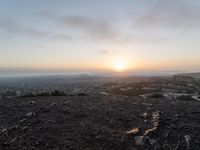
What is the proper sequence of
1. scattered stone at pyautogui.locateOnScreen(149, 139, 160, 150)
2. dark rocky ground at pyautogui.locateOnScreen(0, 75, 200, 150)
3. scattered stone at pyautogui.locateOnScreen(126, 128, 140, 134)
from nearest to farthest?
scattered stone at pyautogui.locateOnScreen(149, 139, 160, 150)
dark rocky ground at pyautogui.locateOnScreen(0, 75, 200, 150)
scattered stone at pyautogui.locateOnScreen(126, 128, 140, 134)

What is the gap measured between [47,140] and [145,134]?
366cm

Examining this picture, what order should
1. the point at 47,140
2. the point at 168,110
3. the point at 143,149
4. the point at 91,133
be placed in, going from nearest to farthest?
the point at 143,149 → the point at 47,140 → the point at 91,133 → the point at 168,110

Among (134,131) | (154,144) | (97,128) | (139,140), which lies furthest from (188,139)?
(97,128)

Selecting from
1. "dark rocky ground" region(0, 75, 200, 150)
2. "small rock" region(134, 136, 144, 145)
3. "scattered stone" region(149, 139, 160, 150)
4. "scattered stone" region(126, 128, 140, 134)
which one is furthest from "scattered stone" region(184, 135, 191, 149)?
"scattered stone" region(126, 128, 140, 134)

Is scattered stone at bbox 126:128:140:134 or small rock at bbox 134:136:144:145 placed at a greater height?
scattered stone at bbox 126:128:140:134

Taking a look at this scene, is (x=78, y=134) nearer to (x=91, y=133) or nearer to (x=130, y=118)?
(x=91, y=133)

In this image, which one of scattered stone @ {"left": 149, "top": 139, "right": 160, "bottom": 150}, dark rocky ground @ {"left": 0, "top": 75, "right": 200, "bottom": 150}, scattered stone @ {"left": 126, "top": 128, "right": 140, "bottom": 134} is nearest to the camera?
scattered stone @ {"left": 149, "top": 139, "right": 160, "bottom": 150}

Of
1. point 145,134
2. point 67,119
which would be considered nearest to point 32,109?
point 67,119

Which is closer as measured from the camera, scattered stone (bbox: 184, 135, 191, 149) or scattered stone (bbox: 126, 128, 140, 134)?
scattered stone (bbox: 184, 135, 191, 149)

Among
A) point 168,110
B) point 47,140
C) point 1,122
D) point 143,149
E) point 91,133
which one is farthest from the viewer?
point 168,110

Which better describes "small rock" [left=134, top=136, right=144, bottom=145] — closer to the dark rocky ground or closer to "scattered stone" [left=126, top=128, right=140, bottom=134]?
the dark rocky ground

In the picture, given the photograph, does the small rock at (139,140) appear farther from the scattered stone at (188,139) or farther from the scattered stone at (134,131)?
the scattered stone at (188,139)

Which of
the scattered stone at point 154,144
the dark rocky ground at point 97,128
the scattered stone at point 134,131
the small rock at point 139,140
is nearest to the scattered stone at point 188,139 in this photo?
the dark rocky ground at point 97,128

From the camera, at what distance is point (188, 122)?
1089 cm
